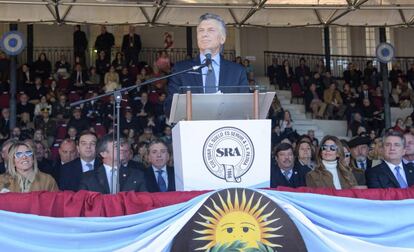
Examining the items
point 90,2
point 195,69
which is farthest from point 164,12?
point 195,69

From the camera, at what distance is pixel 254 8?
1180 centimetres

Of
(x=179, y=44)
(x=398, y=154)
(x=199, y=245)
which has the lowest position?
(x=199, y=245)

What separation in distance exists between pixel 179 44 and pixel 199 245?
17.5 meters

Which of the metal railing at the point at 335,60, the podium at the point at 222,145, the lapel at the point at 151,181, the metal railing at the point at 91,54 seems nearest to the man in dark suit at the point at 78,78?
the metal railing at the point at 91,54

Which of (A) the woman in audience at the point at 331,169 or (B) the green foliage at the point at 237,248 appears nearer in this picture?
(B) the green foliage at the point at 237,248

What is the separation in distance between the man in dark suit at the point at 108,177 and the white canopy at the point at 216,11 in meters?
6.40

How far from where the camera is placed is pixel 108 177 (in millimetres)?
4852

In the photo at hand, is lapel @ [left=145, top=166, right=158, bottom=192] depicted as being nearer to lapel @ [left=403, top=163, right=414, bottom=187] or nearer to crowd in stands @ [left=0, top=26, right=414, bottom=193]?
crowd in stands @ [left=0, top=26, right=414, bottom=193]

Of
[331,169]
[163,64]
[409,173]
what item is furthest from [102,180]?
[163,64]

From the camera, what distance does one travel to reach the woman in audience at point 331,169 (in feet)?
18.6

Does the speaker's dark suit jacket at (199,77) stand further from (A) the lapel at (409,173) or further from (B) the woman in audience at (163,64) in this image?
(B) the woman in audience at (163,64)

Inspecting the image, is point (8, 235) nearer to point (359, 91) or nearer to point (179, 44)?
point (359, 91)

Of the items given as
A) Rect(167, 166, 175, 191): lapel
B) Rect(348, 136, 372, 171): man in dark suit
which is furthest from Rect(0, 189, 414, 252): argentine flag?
Rect(348, 136, 372, 171): man in dark suit

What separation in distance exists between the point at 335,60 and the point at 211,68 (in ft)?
58.4
